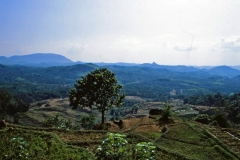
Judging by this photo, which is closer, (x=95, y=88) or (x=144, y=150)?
(x=144, y=150)

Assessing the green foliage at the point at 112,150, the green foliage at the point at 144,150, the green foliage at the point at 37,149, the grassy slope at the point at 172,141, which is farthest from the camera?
the grassy slope at the point at 172,141

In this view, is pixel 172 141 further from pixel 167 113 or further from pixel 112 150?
pixel 112 150

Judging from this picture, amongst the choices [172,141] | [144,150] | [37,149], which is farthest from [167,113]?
[144,150]

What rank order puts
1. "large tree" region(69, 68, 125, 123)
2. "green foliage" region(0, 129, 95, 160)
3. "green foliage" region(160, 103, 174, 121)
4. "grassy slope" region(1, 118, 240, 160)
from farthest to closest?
"large tree" region(69, 68, 125, 123) < "green foliage" region(160, 103, 174, 121) < "grassy slope" region(1, 118, 240, 160) < "green foliage" region(0, 129, 95, 160)

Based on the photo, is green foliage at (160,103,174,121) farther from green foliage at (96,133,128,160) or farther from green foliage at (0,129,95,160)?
green foliage at (96,133,128,160)

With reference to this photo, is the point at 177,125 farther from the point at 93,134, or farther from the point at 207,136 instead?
the point at 93,134

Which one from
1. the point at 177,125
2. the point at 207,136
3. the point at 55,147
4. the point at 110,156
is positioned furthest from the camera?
the point at 177,125

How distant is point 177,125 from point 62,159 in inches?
651

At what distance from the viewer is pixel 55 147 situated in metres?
12.6

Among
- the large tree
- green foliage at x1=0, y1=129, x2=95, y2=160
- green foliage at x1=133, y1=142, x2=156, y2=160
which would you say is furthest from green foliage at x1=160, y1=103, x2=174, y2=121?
green foliage at x1=133, y1=142, x2=156, y2=160

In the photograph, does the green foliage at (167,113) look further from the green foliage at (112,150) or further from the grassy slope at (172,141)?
the green foliage at (112,150)

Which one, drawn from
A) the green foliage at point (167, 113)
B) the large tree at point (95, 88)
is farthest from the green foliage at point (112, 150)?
the large tree at point (95, 88)

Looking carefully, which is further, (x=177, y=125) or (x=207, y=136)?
(x=177, y=125)

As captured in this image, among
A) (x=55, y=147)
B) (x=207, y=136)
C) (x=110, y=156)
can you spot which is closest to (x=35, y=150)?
(x=55, y=147)
